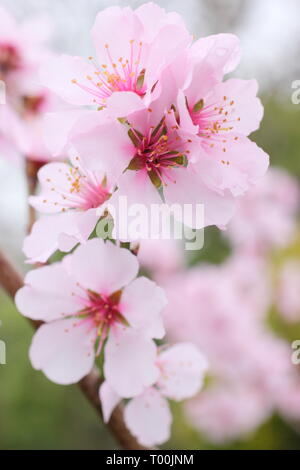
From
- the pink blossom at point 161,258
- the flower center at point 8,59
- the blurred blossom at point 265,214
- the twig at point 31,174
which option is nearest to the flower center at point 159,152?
the twig at point 31,174

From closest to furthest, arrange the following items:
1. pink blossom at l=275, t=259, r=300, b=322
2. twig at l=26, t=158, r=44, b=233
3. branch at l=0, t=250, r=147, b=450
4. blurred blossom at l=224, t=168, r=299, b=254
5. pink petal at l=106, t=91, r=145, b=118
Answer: pink petal at l=106, t=91, r=145, b=118 < branch at l=0, t=250, r=147, b=450 < twig at l=26, t=158, r=44, b=233 < blurred blossom at l=224, t=168, r=299, b=254 < pink blossom at l=275, t=259, r=300, b=322

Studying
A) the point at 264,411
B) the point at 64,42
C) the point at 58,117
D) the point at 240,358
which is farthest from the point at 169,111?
the point at 64,42

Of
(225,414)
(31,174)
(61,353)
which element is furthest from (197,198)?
(225,414)

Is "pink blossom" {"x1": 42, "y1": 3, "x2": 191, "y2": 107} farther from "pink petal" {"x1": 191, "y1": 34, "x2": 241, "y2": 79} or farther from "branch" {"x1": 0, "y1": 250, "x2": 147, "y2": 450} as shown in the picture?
"branch" {"x1": 0, "y1": 250, "x2": 147, "y2": 450}

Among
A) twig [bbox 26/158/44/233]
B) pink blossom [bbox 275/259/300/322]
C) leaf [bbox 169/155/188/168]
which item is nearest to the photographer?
leaf [bbox 169/155/188/168]

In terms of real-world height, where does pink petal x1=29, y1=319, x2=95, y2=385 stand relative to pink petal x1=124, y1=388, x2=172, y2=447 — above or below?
above

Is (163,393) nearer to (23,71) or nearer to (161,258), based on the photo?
(23,71)

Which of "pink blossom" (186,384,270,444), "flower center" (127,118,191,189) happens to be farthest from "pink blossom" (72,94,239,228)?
"pink blossom" (186,384,270,444)
